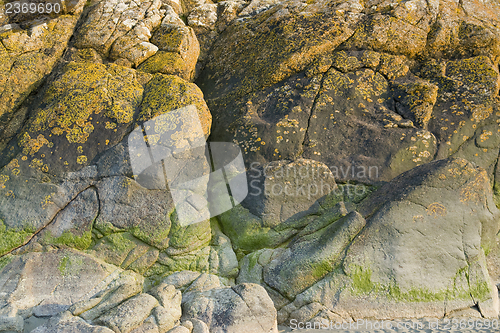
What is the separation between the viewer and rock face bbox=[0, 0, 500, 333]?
5.61 m

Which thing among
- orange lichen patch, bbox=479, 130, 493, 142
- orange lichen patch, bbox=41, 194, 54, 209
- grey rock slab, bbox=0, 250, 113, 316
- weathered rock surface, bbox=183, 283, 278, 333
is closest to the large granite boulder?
weathered rock surface, bbox=183, 283, 278, 333

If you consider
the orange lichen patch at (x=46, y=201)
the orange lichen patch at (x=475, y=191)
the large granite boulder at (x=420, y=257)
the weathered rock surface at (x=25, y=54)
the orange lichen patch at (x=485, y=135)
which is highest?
the weathered rock surface at (x=25, y=54)

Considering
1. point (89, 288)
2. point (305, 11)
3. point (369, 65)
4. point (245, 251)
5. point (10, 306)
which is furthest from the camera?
point (305, 11)

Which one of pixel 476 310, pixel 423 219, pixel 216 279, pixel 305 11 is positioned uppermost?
pixel 305 11

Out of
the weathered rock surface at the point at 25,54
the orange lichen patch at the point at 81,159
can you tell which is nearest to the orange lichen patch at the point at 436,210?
the orange lichen patch at the point at 81,159

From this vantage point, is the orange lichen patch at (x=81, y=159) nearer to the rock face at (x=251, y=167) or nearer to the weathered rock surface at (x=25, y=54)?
the rock face at (x=251, y=167)

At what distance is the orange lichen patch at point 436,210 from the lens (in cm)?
589

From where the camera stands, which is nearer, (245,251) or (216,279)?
(216,279)

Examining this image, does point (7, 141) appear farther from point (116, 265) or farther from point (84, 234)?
point (116, 265)

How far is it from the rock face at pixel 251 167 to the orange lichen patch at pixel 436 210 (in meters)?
0.03

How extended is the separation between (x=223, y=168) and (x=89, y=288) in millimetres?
2891

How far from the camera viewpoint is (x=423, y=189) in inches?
235

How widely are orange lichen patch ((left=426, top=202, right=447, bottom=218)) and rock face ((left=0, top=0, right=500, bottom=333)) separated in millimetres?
32

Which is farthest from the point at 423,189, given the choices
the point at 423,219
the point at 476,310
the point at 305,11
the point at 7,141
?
the point at 7,141
